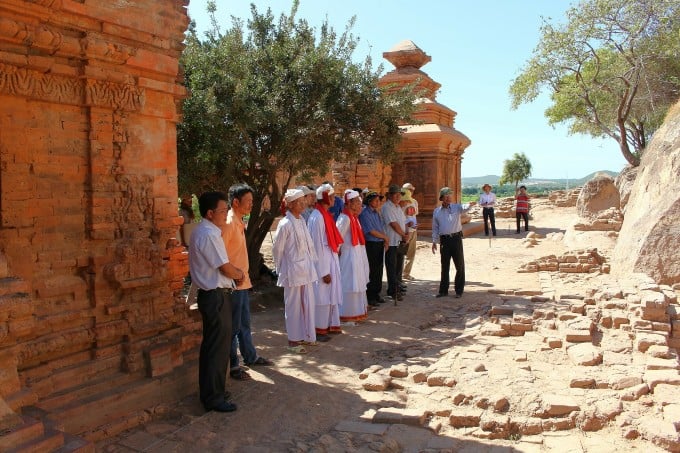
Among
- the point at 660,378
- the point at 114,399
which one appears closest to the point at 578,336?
the point at 660,378

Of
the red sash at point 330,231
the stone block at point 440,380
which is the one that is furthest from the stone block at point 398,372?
the red sash at point 330,231

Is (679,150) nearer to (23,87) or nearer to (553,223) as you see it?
(23,87)

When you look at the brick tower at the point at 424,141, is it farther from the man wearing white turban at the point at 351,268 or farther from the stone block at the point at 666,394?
the stone block at the point at 666,394

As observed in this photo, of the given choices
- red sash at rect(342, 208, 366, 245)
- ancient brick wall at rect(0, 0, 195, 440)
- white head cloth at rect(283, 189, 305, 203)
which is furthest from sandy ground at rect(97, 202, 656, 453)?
white head cloth at rect(283, 189, 305, 203)

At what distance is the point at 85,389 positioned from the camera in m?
4.19

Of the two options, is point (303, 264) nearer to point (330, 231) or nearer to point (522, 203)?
point (330, 231)

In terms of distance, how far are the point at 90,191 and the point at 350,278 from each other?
4.05 metres

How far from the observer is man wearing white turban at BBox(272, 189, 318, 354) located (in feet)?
20.6

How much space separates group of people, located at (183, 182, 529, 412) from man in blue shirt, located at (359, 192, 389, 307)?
0.05ft

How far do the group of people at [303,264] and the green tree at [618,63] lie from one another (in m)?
14.9

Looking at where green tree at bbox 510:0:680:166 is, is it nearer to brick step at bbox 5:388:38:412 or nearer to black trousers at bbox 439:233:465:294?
black trousers at bbox 439:233:465:294

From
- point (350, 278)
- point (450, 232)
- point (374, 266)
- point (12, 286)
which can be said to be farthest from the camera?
point (450, 232)

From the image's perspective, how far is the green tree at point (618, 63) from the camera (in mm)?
19953

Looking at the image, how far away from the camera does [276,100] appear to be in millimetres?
8414
